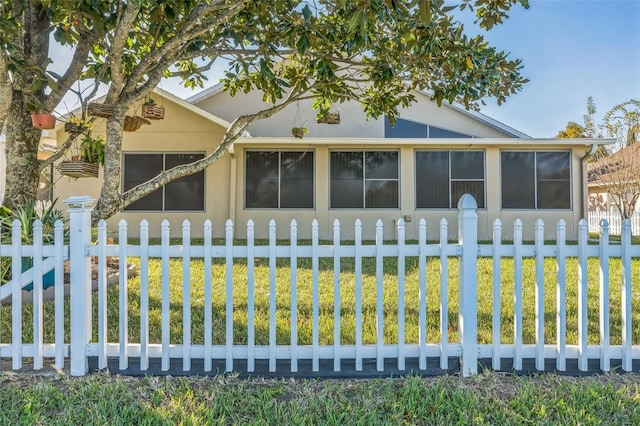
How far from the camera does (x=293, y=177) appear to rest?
11.4m

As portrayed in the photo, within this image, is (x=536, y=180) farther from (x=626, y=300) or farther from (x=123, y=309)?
(x=123, y=309)

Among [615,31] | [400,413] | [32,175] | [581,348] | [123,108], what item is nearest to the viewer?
[400,413]

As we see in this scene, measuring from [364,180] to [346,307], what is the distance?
718 cm

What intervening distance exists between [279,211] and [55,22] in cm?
734

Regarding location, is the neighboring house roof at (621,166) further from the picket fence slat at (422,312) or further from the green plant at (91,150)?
the green plant at (91,150)

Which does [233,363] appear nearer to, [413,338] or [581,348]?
[413,338]

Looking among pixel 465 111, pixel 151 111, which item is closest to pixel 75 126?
pixel 151 111

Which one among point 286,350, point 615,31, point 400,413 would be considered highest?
point 615,31

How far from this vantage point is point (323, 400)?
2.47 metres

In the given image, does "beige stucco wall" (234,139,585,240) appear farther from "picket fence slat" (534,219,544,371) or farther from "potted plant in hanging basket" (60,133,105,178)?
"picket fence slat" (534,219,544,371)

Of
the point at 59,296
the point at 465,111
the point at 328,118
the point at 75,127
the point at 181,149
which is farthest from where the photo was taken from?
the point at 465,111

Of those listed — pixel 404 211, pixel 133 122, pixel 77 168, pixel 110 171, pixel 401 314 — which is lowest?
pixel 401 314

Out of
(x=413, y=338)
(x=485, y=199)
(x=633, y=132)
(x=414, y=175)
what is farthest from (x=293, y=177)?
(x=633, y=132)

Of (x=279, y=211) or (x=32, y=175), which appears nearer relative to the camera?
(x=32, y=175)
